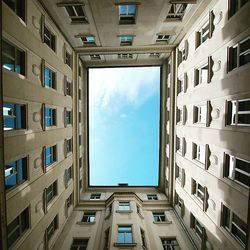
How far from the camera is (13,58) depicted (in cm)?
1076

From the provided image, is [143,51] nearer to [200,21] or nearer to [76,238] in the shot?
[200,21]

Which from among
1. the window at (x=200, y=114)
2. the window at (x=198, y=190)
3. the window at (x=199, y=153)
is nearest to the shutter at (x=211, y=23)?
the window at (x=200, y=114)

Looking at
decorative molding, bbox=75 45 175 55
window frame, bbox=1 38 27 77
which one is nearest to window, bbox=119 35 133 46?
decorative molding, bbox=75 45 175 55

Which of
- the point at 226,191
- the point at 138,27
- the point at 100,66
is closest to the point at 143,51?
the point at 138,27

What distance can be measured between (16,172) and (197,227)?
13886 millimetres

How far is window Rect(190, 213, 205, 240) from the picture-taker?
1445cm

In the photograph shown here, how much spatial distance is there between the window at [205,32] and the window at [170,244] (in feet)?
55.3

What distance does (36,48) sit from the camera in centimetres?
1301

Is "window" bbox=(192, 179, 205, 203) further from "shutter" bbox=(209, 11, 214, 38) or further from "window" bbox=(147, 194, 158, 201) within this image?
"shutter" bbox=(209, 11, 214, 38)

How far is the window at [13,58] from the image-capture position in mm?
10125

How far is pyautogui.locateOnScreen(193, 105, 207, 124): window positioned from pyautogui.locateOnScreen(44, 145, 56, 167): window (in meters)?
12.2

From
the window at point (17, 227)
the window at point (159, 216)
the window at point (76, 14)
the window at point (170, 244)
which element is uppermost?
the window at point (76, 14)

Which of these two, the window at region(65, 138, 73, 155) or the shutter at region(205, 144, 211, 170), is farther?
the window at region(65, 138, 73, 155)

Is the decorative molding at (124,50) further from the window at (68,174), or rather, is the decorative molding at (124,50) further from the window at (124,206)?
the window at (124,206)
